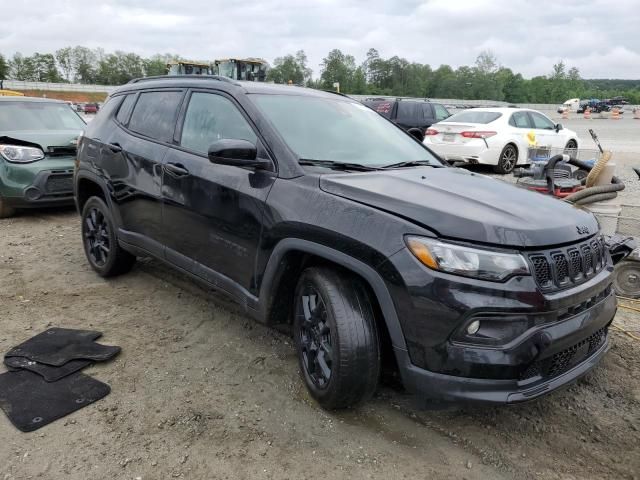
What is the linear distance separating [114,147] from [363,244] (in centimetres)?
287

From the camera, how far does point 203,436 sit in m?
2.63

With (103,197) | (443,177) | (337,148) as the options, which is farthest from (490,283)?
(103,197)

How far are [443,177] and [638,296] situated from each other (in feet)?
8.36

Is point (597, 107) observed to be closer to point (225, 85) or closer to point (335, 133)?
point (335, 133)

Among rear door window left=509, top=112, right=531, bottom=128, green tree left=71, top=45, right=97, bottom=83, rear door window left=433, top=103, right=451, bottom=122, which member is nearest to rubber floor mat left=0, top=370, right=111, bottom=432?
rear door window left=509, top=112, right=531, bottom=128

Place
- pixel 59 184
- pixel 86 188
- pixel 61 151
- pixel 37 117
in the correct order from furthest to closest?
pixel 37 117, pixel 61 151, pixel 59 184, pixel 86 188

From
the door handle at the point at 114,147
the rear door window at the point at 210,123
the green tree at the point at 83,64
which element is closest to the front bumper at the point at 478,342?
the rear door window at the point at 210,123

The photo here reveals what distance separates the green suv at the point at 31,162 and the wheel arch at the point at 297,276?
209 inches

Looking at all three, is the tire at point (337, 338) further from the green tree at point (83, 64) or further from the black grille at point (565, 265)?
the green tree at point (83, 64)

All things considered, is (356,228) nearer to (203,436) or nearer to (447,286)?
(447,286)

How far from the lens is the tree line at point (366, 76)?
3597 inches

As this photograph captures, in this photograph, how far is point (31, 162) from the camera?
22.7 feet

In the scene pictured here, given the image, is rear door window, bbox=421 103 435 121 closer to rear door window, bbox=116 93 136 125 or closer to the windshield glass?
the windshield glass

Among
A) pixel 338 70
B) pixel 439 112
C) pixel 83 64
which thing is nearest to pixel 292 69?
pixel 338 70
